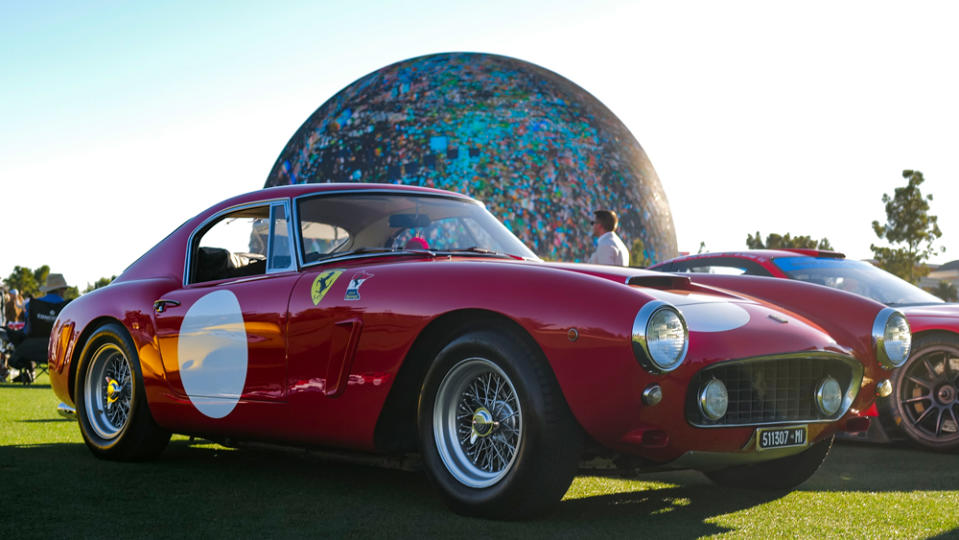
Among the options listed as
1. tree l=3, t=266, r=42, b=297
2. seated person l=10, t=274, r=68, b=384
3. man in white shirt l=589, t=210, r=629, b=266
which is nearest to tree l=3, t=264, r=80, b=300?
tree l=3, t=266, r=42, b=297

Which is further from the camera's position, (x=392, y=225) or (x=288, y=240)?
(x=392, y=225)

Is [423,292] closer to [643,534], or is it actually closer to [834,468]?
[643,534]

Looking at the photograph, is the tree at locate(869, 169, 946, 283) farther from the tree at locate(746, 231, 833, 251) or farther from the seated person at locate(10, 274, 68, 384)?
the seated person at locate(10, 274, 68, 384)

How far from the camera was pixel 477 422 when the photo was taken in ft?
11.5

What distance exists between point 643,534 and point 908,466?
2844mm

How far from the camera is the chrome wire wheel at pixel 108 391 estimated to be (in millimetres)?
5250

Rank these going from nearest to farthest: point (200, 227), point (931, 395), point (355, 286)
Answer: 1. point (355, 286)
2. point (200, 227)
3. point (931, 395)

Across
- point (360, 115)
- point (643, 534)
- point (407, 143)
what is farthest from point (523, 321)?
point (360, 115)

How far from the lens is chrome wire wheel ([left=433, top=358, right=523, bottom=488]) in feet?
11.3

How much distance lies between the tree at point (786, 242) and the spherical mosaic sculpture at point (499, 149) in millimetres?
18967

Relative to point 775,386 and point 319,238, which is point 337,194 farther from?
point 775,386

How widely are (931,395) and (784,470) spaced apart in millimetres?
2547

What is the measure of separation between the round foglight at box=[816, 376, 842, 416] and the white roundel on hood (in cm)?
43

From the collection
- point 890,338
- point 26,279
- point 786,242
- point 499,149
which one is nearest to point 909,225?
point 786,242
